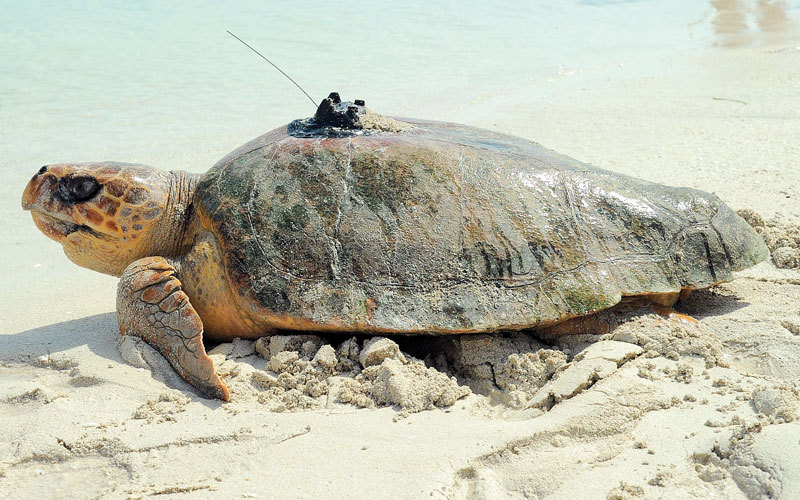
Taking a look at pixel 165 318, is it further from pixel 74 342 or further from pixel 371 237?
pixel 371 237

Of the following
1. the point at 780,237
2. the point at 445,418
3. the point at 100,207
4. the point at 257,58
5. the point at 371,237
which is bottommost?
the point at 445,418

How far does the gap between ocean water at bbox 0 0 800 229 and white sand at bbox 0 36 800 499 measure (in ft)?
12.7

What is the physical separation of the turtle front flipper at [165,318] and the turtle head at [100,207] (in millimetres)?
246

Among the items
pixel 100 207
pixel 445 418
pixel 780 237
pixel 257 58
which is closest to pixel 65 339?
pixel 100 207

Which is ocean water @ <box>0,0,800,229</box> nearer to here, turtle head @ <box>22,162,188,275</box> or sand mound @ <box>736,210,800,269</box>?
turtle head @ <box>22,162,188,275</box>

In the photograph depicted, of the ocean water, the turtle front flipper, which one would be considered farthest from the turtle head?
the ocean water

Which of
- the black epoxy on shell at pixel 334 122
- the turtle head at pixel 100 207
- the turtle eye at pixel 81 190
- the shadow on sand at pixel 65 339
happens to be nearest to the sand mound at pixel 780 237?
the black epoxy on shell at pixel 334 122

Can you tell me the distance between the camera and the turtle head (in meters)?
3.76

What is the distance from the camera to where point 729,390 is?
9.59 feet

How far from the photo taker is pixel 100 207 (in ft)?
12.3

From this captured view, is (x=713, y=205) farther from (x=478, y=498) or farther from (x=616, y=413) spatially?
(x=478, y=498)

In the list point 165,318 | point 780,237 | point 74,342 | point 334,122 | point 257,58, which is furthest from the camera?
point 257,58

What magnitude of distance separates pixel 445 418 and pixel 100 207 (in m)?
2.13

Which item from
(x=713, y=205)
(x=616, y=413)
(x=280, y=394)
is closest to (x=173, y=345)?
(x=280, y=394)
